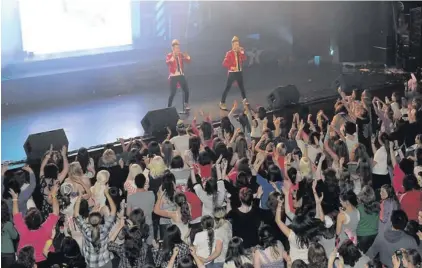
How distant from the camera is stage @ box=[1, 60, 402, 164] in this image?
10125mm

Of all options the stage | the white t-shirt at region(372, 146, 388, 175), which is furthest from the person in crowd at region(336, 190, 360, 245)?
the stage

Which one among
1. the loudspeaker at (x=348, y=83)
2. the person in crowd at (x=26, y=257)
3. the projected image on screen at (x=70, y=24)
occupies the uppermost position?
the projected image on screen at (x=70, y=24)

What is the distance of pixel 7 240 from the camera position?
5.34m

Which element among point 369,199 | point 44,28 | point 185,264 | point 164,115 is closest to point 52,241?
point 185,264

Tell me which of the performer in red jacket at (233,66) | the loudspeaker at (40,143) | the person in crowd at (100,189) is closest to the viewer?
the person in crowd at (100,189)

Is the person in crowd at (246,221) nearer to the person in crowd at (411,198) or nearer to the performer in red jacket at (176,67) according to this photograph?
the person in crowd at (411,198)

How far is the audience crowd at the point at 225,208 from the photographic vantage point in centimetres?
488

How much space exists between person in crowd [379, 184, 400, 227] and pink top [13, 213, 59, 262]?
8.49 feet

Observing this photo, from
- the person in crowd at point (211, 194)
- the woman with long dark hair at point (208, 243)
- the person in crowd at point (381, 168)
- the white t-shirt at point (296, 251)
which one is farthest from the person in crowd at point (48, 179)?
the person in crowd at point (381, 168)

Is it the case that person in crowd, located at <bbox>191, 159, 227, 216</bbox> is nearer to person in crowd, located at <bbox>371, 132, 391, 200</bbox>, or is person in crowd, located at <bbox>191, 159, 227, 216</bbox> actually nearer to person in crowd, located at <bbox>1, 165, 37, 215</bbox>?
person in crowd, located at <bbox>1, 165, 37, 215</bbox>

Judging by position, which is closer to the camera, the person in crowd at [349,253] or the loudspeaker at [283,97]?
the person in crowd at [349,253]

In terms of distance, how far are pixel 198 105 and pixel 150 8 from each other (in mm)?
3361

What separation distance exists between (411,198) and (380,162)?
99 centimetres

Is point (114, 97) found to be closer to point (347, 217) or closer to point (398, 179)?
point (398, 179)
